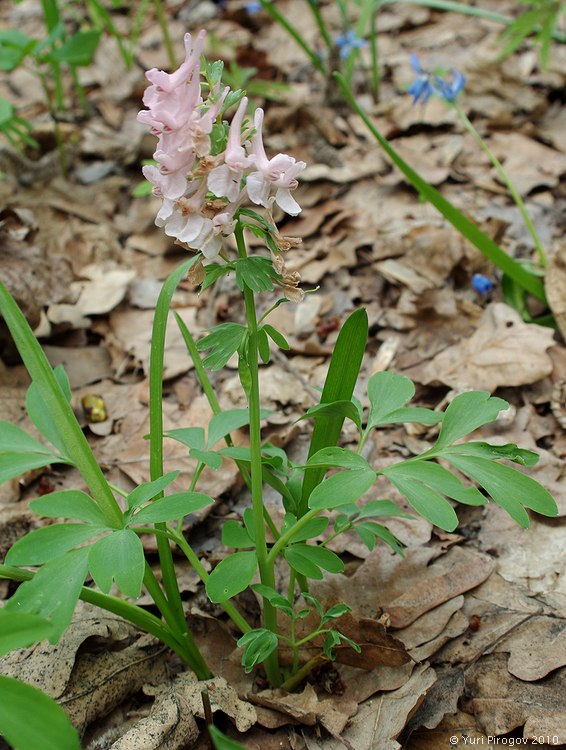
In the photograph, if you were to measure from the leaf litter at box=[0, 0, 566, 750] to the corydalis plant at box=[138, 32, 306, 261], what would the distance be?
93 centimetres

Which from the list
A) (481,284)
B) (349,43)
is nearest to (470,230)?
(481,284)

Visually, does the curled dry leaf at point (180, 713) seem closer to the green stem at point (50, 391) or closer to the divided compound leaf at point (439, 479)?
the green stem at point (50, 391)

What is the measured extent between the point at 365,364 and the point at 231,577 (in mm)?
1391

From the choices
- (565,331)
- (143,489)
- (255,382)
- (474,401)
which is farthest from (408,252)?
(143,489)

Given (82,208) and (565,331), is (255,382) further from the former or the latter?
(82,208)

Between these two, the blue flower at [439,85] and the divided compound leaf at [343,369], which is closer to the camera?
the divided compound leaf at [343,369]

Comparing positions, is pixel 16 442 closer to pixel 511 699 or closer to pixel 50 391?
pixel 50 391

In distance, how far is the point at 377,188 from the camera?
10.9 feet

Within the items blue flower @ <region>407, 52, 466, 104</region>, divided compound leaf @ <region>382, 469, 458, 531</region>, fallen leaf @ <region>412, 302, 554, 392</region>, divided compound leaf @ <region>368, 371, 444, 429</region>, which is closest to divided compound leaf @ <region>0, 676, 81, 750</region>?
divided compound leaf @ <region>382, 469, 458, 531</region>

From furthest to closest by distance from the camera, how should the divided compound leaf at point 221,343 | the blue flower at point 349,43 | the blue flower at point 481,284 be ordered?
the blue flower at point 349,43 < the blue flower at point 481,284 < the divided compound leaf at point 221,343

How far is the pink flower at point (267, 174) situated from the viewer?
1.06 metres

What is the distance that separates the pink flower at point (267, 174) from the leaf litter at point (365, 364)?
94 cm

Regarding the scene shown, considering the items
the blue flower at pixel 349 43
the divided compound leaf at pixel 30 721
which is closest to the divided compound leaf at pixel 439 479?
the divided compound leaf at pixel 30 721

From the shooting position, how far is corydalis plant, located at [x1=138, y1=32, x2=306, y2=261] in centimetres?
104
